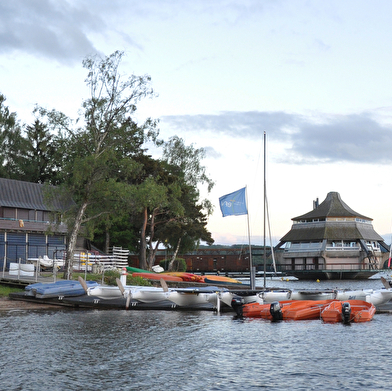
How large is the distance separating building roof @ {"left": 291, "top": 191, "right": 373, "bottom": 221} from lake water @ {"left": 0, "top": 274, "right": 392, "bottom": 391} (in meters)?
76.9

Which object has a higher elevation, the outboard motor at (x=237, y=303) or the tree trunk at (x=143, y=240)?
the tree trunk at (x=143, y=240)

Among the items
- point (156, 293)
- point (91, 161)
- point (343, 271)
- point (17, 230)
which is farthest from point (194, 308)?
point (343, 271)

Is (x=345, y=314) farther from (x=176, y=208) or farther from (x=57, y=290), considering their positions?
(x=176, y=208)

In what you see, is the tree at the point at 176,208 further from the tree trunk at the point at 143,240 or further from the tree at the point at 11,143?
the tree at the point at 11,143

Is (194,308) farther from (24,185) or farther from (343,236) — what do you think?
(343,236)

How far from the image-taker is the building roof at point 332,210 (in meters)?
103

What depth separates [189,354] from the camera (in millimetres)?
18203

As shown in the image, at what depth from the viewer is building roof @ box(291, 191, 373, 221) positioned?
337 feet

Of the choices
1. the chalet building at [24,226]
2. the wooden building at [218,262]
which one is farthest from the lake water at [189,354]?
the wooden building at [218,262]

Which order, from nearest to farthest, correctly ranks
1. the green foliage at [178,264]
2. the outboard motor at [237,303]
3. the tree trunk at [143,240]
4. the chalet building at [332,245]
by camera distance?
the outboard motor at [237,303] < the tree trunk at [143,240] < the green foliage at [178,264] < the chalet building at [332,245]

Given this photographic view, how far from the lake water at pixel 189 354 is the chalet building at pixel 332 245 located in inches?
2873

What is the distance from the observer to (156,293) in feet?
107

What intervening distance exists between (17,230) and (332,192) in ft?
240

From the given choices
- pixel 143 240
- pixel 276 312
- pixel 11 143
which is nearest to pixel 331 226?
pixel 143 240
